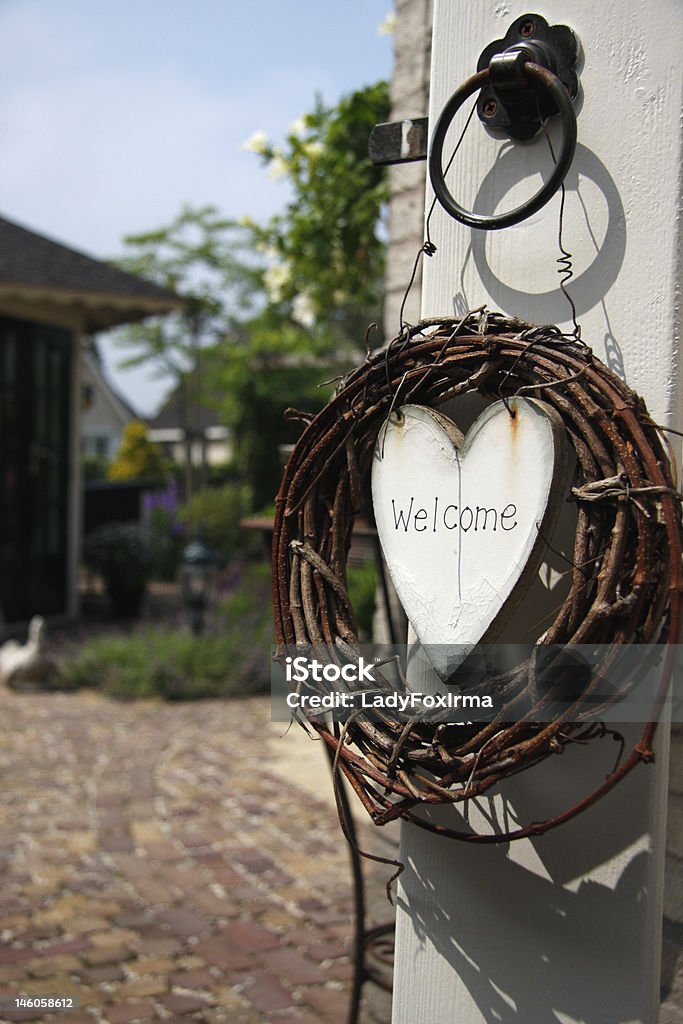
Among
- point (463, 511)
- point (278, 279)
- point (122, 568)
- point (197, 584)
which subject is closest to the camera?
point (463, 511)

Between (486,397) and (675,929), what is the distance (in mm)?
856

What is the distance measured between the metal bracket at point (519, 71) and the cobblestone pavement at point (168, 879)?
→ 2.01 metres

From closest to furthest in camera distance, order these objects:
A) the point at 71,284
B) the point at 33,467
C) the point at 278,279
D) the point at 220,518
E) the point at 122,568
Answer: the point at 278,279
the point at 71,284
the point at 33,467
the point at 122,568
the point at 220,518

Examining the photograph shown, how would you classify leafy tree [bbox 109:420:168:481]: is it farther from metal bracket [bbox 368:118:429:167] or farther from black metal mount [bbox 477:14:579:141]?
black metal mount [bbox 477:14:579:141]

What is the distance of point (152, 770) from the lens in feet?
14.8

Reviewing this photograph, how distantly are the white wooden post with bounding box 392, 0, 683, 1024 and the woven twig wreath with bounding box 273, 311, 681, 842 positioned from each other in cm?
10

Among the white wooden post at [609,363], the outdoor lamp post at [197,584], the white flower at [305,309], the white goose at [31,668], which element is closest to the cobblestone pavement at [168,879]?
the white goose at [31,668]

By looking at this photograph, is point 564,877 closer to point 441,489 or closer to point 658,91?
point 441,489

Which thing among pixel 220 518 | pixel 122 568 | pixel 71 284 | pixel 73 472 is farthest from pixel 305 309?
pixel 220 518

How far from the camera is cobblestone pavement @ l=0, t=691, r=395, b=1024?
2.54 metres

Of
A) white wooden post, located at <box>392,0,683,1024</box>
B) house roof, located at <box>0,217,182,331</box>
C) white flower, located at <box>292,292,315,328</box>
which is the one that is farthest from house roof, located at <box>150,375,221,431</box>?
white wooden post, located at <box>392,0,683,1024</box>

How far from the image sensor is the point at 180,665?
6.07m

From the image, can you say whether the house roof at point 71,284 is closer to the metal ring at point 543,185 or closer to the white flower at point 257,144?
the white flower at point 257,144

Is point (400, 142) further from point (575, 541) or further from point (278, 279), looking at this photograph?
point (278, 279)
